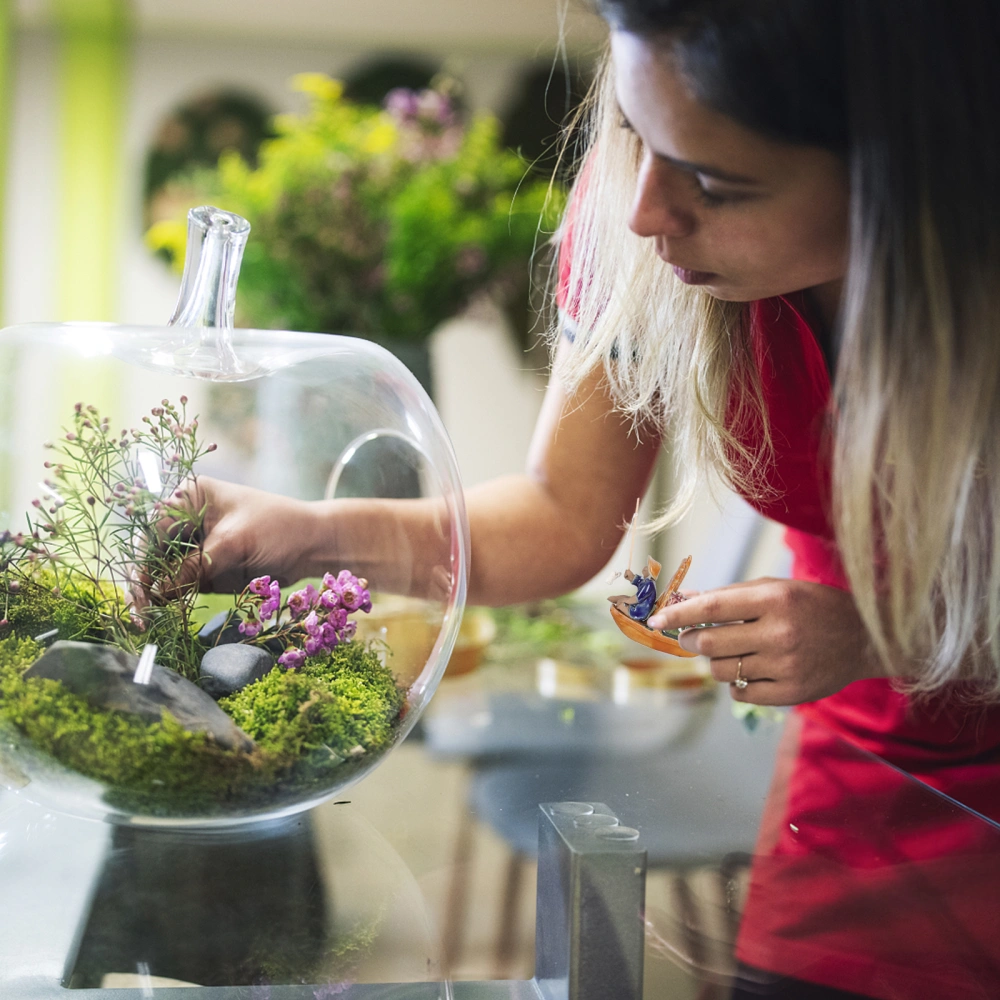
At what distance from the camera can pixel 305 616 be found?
55cm

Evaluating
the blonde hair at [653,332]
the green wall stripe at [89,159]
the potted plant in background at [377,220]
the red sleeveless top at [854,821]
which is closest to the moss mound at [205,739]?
the red sleeveless top at [854,821]

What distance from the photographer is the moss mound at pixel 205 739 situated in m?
0.48

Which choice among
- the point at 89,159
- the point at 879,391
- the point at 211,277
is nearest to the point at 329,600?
the point at 211,277

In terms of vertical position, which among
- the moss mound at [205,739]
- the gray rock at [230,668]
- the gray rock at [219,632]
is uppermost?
Answer: the gray rock at [219,632]

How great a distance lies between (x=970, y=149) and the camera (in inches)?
19.8

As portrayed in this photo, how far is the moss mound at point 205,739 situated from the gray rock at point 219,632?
31 mm

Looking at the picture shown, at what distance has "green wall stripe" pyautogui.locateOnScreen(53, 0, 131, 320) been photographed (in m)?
3.34

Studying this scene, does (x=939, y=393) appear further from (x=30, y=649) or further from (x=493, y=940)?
(x=30, y=649)

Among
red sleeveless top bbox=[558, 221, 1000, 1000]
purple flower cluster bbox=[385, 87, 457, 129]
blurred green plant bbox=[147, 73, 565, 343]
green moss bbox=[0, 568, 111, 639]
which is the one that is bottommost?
red sleeveless top bbox=[558, 221, 1000, 1000]

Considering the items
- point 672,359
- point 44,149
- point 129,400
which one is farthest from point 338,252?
point 44,149

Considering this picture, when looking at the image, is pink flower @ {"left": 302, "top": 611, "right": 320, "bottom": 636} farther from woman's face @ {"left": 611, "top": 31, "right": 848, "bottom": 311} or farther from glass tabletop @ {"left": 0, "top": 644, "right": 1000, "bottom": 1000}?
woman's face @ {"left": 611, "top": 31, "right": 848, "bottom": 311}

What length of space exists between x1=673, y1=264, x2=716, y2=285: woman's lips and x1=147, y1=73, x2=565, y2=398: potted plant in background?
906 millimetres

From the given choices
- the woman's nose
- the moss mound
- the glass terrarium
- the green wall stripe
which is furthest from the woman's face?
the green wall stripe

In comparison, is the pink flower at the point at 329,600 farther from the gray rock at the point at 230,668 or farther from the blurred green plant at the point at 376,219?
the blurred green plant at the point at 376,219
